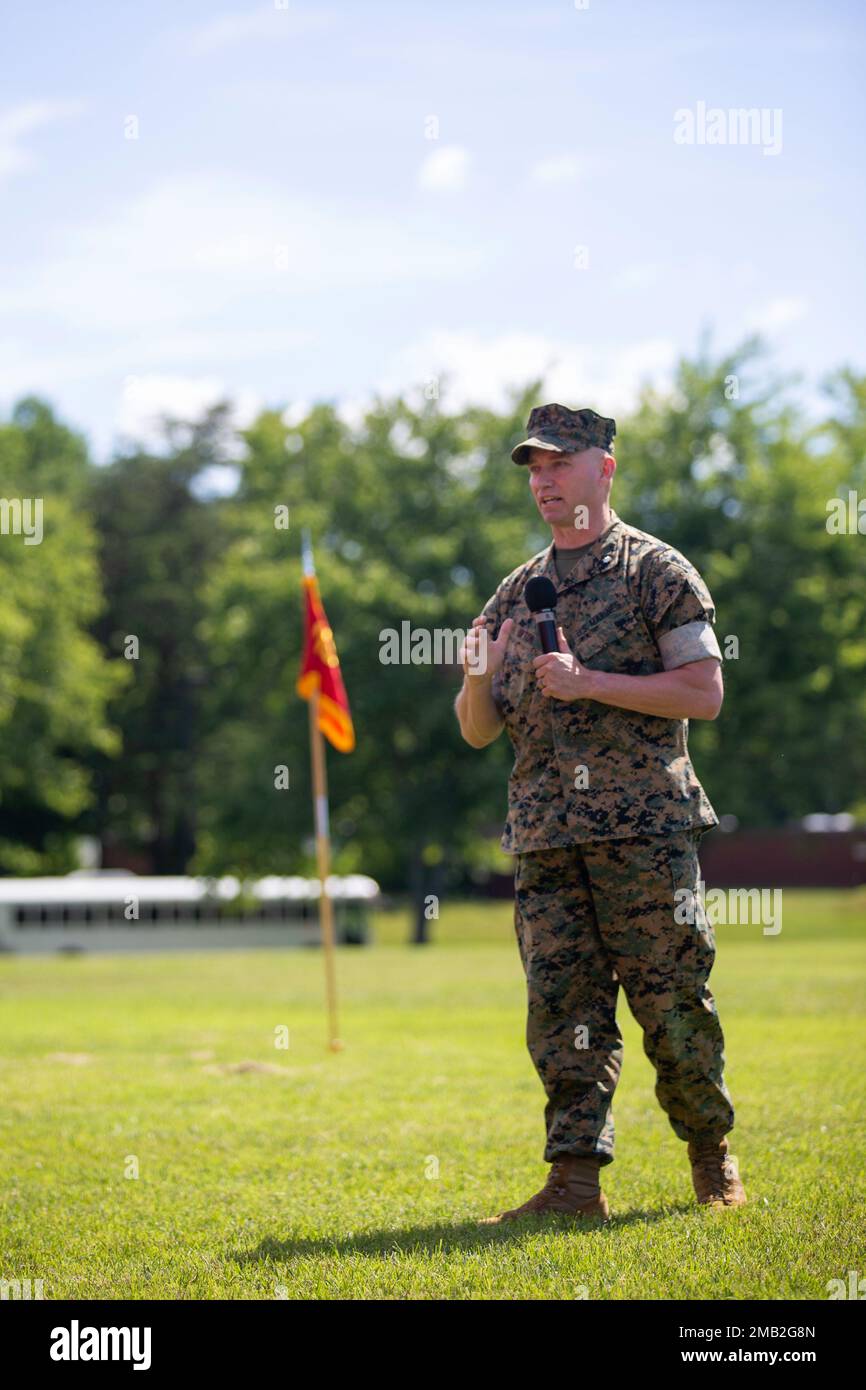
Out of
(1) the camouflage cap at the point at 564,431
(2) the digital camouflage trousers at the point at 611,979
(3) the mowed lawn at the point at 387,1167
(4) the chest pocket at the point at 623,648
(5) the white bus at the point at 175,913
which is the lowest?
(5) the white bus at the point at 175,913

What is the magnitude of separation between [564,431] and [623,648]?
820 millimetres

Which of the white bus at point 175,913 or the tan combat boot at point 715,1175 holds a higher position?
the tan combat boot at point 715,1175

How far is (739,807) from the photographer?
140 feet

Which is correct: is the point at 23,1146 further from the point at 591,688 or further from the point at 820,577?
the point at 820,577

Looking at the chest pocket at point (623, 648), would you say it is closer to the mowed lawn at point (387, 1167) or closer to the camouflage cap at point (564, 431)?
the camouflage cap at point (564, 431)

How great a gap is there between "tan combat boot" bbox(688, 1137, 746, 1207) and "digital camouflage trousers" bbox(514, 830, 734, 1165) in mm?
72

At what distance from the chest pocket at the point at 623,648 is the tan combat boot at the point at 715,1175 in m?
1.73

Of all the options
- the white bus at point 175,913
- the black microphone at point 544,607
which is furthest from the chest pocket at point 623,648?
the white bus at point 175,913

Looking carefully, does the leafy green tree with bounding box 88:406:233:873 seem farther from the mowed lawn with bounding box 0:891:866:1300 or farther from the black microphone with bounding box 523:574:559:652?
the black microphone with bounding box 523:574:559:652

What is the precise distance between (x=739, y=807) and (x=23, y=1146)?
3592 centimetres

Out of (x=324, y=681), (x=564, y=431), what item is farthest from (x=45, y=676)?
(x=564, y=431)

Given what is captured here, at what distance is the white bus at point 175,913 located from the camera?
49.6 metres

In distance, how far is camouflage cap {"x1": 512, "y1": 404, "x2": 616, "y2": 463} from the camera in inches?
242

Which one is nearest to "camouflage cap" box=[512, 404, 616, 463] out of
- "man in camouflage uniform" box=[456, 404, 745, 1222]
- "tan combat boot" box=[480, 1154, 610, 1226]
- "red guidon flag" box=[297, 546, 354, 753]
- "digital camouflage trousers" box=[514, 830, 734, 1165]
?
"man in camouflage uniform" box=[456, 404, 745, 1222]
